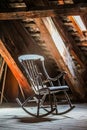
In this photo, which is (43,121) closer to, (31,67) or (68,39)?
(31,67)

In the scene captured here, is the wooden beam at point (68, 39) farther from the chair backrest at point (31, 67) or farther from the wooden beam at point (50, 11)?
the wooden beam at point (50, 11)

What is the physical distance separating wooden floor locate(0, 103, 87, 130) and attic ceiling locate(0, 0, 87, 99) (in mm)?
1042

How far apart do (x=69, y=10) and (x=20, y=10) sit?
0.72 metres

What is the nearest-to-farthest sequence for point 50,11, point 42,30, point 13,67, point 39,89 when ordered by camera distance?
point 50,11
point 39,89
point 42,30
point 13,67

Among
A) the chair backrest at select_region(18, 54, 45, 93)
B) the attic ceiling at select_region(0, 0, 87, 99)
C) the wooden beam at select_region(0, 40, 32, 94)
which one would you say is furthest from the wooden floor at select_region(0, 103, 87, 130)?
the attic ceiling at select_region(0, 0, 87, 99)

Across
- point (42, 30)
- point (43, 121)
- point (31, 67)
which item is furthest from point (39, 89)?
point (42, 30)

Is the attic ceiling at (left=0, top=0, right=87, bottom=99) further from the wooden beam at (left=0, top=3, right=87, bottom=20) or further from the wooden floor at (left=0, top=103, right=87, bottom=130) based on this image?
the wooden floor at (left=0, top=103, right=87, bottom=130)

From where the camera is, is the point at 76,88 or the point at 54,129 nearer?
the point at 54,129

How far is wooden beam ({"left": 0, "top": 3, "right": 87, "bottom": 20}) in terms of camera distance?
13.9ft

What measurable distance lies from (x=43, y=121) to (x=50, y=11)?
1.51 m

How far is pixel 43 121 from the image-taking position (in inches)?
174

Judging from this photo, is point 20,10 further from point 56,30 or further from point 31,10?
point 56,30

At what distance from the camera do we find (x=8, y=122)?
4363 mm

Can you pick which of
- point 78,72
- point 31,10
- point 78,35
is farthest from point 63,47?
point 31,10
